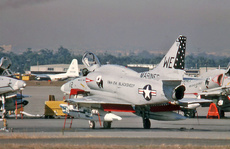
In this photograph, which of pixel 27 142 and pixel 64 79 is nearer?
pixel 27 142

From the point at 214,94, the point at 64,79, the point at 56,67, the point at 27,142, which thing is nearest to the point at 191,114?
the point at 214,94

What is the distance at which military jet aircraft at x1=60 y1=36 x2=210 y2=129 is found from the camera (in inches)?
866

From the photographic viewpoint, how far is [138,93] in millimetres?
22609

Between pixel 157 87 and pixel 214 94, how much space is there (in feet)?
37.1

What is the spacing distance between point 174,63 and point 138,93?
2242mm

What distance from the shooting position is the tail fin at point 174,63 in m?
22.2

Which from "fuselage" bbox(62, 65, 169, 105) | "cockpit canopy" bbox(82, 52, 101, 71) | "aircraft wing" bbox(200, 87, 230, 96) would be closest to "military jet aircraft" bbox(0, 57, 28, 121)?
"cockpit canopy" bbox(82, 52, 101, 71)

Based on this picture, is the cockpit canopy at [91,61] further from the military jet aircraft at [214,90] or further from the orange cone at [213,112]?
the orange cone at [213,112]

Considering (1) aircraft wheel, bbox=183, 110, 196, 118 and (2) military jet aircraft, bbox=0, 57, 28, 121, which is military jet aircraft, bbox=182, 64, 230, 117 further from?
(2) military jet aircraft, bbox=0, 57, 28, 121

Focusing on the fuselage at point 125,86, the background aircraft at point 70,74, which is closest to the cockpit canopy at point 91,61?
the fuselage at point 125,86

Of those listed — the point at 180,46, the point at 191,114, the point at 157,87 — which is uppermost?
the point at 180,46

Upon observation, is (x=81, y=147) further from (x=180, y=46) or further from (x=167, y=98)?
(x=180, y=46)

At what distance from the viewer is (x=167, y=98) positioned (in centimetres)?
2181

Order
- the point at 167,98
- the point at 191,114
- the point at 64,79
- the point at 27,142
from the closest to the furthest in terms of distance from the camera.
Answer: the point at 27,142 → the point at 167,98 → the point at 191,114 → the point at 64,79
